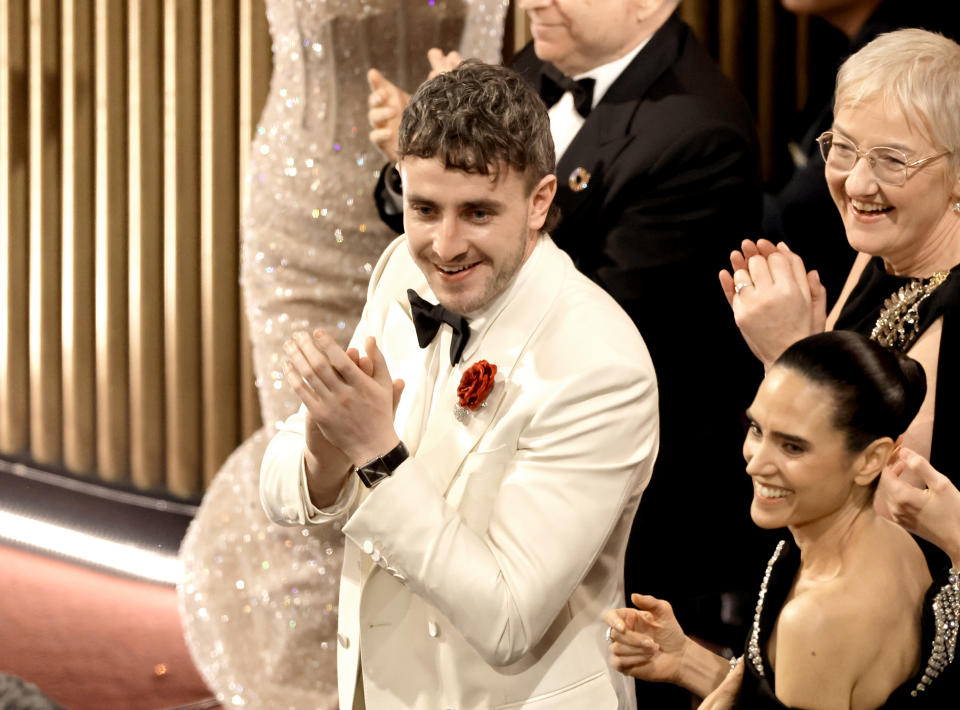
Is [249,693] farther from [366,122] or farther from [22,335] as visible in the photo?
[22,335]

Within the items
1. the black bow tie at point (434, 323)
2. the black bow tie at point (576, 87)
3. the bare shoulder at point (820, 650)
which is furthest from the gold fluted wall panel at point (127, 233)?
the bare shoulder at point (820, 650)

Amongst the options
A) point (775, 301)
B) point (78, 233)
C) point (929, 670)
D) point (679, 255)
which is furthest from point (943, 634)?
point (78, 233)

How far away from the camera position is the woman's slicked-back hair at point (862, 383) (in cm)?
120

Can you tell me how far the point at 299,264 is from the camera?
2.64 m

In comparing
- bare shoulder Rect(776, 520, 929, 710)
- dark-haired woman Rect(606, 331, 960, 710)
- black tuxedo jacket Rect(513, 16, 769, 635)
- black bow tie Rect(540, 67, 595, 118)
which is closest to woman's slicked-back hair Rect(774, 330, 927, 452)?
dark-haired woman Rect(606, 331, 960, 710)

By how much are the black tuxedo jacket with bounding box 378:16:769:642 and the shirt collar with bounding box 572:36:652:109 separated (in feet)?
0.06

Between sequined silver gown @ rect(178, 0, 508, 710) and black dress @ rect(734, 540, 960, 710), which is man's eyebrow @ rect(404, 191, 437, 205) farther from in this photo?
sequined silver gown @ rect(178, 0, 508, 710)

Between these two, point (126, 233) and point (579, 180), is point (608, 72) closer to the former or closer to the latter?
point (579, 180)

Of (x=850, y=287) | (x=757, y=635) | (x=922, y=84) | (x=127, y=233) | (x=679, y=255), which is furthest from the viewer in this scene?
(x=127, y=233)

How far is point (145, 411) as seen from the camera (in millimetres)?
4363

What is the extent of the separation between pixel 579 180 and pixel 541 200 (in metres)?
0.55

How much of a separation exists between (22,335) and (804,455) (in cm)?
391

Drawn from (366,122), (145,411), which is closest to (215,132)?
(145,411)

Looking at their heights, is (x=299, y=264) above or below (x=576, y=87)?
below
